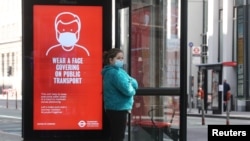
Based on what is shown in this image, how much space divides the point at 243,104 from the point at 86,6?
24.3 meters

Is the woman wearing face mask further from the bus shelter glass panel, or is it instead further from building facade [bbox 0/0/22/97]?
building facade [bbox 0/0/22/97]

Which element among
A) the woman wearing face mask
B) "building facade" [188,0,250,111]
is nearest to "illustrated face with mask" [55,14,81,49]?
the woman wearing face mask

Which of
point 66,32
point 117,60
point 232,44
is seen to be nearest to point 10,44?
point 232,44

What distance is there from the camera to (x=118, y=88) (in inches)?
268

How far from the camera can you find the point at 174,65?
25.0 ft

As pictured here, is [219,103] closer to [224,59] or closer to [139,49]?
[224,59]

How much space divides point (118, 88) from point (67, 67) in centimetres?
143

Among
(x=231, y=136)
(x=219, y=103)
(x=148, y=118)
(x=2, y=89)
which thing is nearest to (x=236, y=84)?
(x=219, y=103)

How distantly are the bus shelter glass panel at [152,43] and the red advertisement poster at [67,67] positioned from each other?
0.54m

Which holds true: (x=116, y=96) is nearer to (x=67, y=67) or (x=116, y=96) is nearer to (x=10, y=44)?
(x=67, y=67)

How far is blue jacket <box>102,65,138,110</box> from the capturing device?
6.76m

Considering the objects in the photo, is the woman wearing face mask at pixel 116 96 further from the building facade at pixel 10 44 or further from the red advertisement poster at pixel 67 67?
the building facade at pixel 10 44

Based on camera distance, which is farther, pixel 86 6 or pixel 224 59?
pixel 224 59

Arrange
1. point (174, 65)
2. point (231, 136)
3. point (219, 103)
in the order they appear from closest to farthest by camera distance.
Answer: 1. point (231, 136)
2. point (174, 65)
3. point (219, 103)
